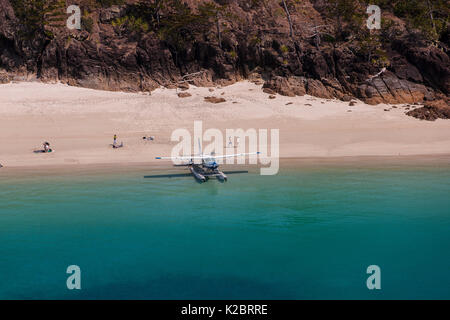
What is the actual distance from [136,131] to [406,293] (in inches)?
1308

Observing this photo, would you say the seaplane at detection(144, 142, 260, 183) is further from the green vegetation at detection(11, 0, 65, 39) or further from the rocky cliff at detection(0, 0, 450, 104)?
the green vegetation at detection(11, 0, 65, 39)

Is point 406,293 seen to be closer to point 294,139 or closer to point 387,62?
point 294,139

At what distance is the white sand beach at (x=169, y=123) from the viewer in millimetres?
35531

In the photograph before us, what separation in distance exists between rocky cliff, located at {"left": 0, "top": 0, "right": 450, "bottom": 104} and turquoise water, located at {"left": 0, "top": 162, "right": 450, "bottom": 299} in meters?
27.4

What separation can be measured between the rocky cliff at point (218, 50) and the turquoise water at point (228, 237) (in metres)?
27.4

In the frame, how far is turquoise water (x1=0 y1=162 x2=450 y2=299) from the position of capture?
12.2 m

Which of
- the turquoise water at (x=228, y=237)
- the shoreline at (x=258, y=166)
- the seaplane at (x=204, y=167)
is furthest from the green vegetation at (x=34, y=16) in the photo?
the seaplane at (x=204, y=167)

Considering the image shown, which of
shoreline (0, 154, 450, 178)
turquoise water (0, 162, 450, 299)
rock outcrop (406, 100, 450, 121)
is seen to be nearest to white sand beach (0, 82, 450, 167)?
rock outcrop (406, 100, 450, 121)

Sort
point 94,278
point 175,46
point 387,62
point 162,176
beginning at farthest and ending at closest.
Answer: point 175,46 → point 387,62 → point 162,176 → point 94,278

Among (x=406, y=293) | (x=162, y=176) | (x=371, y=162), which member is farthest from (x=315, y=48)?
(x=406, y=293)

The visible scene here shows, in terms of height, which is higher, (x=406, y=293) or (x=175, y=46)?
(x=175, y=46)
